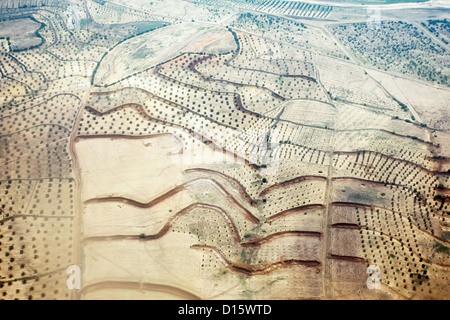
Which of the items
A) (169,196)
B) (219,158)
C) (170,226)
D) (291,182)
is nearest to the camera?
(170,226)

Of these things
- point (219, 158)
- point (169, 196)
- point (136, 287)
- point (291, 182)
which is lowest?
point (136, 287)

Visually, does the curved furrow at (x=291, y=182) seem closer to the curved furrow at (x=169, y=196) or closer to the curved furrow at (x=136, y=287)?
the curved furrow at (x=169, y=196)

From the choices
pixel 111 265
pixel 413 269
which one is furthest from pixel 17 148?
pixel 413 269

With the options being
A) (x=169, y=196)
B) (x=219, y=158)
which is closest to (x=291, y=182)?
(x=219, y=158)

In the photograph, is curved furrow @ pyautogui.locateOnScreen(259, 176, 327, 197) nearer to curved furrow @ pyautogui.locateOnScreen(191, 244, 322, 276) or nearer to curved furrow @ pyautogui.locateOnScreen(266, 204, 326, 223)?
curved furrow @ pyautogui.locateOnScreen(266, 204, 326, 223)

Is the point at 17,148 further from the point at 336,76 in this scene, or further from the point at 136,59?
the point at 336,76

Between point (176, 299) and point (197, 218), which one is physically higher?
point (197, 218)

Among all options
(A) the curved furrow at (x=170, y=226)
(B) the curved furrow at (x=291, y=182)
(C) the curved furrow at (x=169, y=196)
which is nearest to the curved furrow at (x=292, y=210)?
(C) the curved furrow at (x=169, y=196)

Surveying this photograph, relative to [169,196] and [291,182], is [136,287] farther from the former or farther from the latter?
[291,182]
